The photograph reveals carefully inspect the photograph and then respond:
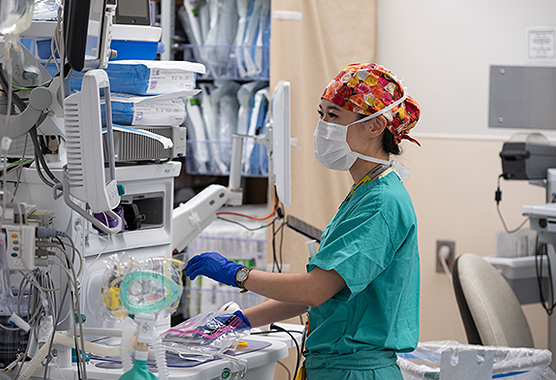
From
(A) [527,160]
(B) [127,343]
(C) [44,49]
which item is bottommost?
(B) [127,343]

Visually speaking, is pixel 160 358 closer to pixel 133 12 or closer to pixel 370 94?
pixel 370 94

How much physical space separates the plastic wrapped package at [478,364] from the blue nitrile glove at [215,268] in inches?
27.4

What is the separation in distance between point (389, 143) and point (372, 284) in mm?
369

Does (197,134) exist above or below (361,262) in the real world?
above

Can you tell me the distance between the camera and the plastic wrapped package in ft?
5.95

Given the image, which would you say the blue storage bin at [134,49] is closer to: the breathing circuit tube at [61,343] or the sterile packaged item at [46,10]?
the sterile packaged item at [46,10]

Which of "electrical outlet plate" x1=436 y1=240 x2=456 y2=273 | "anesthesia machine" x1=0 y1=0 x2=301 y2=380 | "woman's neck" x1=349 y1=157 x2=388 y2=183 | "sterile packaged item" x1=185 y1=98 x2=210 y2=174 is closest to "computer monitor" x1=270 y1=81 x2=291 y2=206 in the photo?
"anesthesia machine" x1=0 y1=0 x2=301 y2=380

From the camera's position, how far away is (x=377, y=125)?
5.22ft

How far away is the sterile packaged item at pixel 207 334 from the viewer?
1598 mm

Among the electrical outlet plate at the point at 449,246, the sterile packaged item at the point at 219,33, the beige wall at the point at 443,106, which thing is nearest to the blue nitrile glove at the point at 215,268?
the beige wall at the point at 443,106

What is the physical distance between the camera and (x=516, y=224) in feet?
A: 10.9

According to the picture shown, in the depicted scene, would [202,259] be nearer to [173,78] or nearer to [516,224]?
[173,78]

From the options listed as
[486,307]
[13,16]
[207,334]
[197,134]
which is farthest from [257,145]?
[13,16]

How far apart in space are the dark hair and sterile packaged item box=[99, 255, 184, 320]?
64 cm
